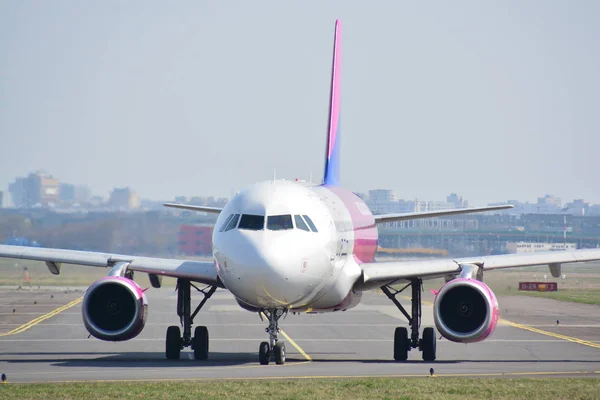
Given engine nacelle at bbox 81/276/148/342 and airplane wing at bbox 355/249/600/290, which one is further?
airplane wing at bbox 355/249/600/290

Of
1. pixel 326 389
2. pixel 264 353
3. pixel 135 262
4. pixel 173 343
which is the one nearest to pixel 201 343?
pixel 173 343

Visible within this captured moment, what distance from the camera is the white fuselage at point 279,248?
2319 cm

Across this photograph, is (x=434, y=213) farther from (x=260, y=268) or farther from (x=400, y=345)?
(x=260, y=268)

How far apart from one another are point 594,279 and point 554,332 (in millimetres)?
50269

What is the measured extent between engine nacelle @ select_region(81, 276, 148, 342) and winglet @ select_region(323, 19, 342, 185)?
9543mm

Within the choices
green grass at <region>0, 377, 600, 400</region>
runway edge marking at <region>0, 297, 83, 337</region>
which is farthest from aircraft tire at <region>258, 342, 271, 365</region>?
runway edge marking at <region>0, 297, 83, 337</region>

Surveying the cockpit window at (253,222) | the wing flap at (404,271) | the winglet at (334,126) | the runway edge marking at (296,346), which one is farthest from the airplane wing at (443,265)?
the winglet at (334,126)

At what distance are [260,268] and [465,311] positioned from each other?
606 cm

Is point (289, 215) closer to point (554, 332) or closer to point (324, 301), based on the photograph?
point (324, 301)

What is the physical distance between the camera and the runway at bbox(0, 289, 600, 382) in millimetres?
23703

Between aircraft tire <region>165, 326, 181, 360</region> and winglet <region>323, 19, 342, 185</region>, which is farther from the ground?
winglet <region>323, 19, 342, 185</region>

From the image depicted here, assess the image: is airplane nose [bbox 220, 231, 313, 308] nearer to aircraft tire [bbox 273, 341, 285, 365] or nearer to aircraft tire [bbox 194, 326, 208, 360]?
aircraft tire [bbox 273, 341, 285, 365]

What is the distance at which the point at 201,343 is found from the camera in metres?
27.9

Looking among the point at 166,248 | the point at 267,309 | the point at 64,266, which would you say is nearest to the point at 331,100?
the point at 267,309
